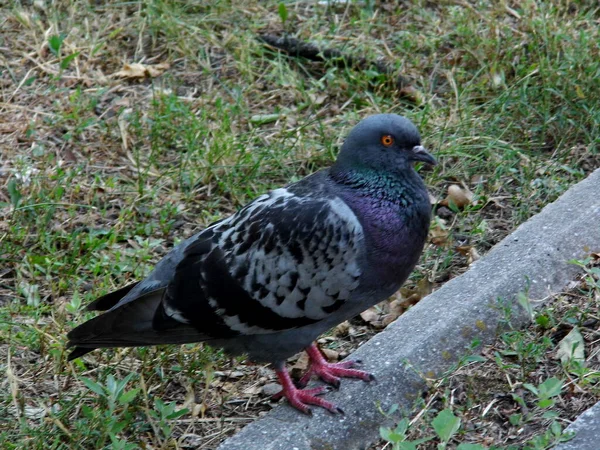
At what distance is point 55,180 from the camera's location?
5.23m

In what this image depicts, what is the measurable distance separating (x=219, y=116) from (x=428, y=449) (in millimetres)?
2895

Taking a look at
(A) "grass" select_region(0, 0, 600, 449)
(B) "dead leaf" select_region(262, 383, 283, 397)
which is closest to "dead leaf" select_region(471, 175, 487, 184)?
(A) "grass" select_region(0, 0, 600, 449)

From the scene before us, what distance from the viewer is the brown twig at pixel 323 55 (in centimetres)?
611

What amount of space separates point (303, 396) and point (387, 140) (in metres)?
1.11

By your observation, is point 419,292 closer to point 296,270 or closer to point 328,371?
point 328,371

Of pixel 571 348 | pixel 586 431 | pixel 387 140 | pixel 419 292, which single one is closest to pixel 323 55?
pixel 419 292

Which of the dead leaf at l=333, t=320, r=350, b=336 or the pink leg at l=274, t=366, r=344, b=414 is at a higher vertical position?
the pink leg at l=274, t=366, r=344, b=414

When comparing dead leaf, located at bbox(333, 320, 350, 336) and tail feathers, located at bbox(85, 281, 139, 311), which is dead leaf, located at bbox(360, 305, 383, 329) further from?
tail feathers, located at bbox(85, 281, 139, 311)

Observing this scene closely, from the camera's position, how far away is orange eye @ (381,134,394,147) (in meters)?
3.75

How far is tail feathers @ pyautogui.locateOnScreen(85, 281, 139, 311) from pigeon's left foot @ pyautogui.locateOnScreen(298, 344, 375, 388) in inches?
32.6

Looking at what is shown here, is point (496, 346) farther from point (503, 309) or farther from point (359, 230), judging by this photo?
point (359, 230)

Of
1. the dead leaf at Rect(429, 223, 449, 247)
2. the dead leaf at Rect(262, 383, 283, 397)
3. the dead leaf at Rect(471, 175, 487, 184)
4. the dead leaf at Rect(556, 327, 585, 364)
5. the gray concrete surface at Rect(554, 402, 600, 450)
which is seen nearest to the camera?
the gray concrete surface at Rect(554, 402, 600, 450)

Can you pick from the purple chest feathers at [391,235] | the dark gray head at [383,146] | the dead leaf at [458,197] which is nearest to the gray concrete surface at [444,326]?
the purple chest feathers at [391,235]

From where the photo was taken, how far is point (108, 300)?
3.91 metres
